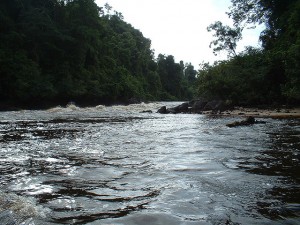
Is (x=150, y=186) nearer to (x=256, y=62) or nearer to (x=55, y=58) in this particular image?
(x=256, y=62)

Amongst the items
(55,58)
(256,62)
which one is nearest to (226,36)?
(256,62)

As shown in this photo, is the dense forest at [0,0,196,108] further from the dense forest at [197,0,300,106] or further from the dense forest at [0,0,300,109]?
the dense forest at [197,0,300,106]

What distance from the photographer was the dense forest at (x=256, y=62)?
22.2m

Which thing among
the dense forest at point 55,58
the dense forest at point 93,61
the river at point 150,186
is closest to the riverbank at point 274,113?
the dense forest at point 93,61

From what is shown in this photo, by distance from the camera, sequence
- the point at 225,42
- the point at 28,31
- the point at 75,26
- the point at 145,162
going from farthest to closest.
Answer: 1. the point at 75,26
2. the point at 28,31
3. the point at 225,42
4. the point at 145,162

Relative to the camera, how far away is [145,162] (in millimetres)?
4465

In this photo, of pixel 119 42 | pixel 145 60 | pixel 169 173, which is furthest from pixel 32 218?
pixel 145 60

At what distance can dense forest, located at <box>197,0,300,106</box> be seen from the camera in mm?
22164

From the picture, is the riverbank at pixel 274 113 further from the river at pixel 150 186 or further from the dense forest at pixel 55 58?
the dense forest at pixel 55 58

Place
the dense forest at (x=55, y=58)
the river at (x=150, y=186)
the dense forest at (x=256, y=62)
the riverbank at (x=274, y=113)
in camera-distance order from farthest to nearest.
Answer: the dense forest at (x=55, y=58) < the dense forest at (x=256, y=62) < the riverbank at (x=274, y=113) < the river at (x=150, y=186)

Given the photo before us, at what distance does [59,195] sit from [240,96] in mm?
23503

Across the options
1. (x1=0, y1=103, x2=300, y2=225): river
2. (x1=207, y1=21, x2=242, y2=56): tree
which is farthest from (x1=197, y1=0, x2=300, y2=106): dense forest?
(x1=0, y1=103, x2=300, y2=225): river

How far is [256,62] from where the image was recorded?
24359 mm

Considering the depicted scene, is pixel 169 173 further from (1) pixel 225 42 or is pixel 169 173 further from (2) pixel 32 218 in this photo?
(1) pixel 225 42
